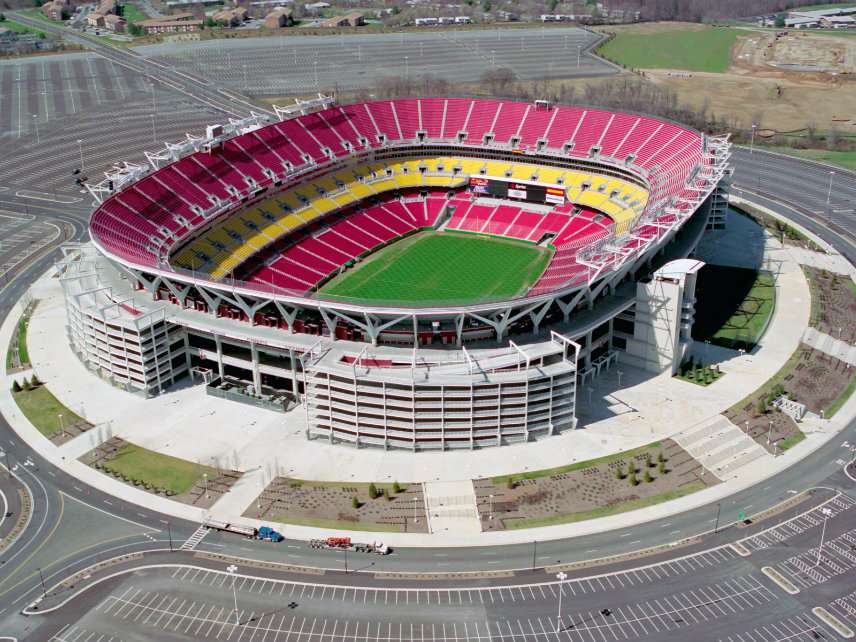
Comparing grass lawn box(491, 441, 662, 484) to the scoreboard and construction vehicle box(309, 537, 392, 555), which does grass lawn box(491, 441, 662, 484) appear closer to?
construction vehicle box(309, 537, 392, 555)

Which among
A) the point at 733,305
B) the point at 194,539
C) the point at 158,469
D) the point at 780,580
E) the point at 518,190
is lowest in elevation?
the point at 780,580

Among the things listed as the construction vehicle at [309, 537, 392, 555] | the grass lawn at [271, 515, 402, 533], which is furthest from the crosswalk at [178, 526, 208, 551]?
the construction vehicle at [309, 537, 392, 555]

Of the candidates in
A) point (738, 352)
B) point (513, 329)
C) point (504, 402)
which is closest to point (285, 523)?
point (504, 402)

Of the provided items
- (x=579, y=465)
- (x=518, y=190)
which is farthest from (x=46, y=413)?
(x=518, y=190)

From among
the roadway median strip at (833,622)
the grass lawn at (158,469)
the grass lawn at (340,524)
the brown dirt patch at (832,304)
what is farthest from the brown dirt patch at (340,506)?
the brown dirt patch at (832,304)

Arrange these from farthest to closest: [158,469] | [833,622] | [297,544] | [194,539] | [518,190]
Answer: [518,190] → [158,469] → [194,539] → [297,544] → [833,622]

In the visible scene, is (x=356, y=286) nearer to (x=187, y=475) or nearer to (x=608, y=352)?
(x=608, y=352)

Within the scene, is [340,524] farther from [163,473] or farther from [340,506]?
[163,473]
